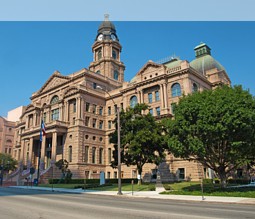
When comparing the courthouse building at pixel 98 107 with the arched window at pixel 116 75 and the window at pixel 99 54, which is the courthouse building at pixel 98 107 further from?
the window at pixel 99 54

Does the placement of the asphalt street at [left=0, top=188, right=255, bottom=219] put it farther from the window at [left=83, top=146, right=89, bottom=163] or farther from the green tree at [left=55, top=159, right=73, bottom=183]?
the window at [left=83, top=146, right=89, bottom=163]

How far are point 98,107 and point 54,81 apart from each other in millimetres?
15789

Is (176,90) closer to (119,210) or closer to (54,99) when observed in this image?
(54,99)

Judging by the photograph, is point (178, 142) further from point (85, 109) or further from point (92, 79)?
point (92, 79)

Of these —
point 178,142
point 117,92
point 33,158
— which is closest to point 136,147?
point 178,142

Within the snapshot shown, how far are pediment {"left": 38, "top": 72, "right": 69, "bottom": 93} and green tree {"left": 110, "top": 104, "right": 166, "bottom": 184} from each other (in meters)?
31.8

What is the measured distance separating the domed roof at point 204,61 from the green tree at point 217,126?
34.2m

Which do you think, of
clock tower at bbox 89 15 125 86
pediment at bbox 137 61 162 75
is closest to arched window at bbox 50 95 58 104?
clock tower at bbox 89 15 125 86

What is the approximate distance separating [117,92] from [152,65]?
13.1m

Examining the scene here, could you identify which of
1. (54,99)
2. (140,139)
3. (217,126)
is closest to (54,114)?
(54,99)

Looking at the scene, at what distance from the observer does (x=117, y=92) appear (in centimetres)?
6266

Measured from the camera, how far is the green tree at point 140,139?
35.4 metres

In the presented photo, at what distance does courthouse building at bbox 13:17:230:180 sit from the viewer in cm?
4897

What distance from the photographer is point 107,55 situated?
246 feet
